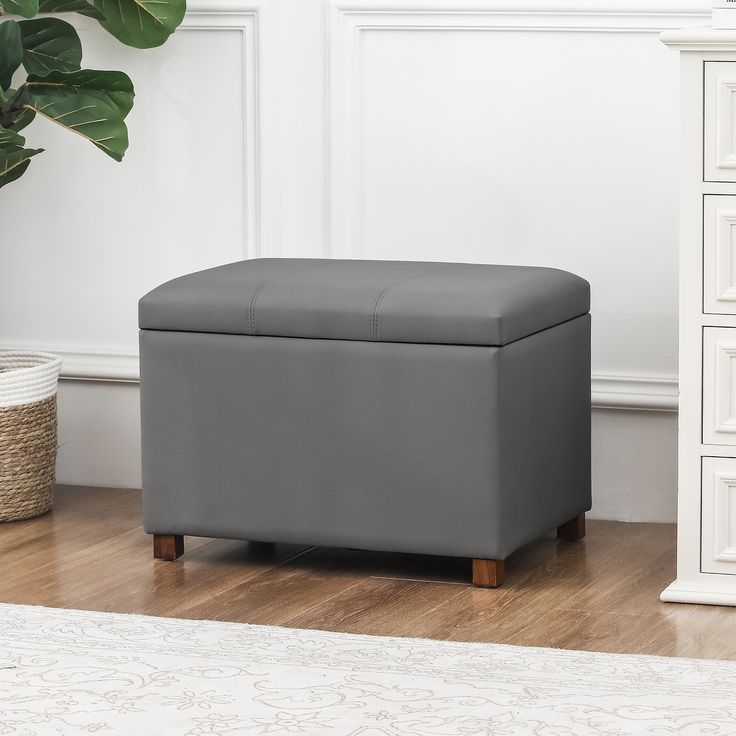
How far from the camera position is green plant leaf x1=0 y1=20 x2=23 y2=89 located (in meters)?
2.87

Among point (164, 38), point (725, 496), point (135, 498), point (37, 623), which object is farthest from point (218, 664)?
point (164, 38)

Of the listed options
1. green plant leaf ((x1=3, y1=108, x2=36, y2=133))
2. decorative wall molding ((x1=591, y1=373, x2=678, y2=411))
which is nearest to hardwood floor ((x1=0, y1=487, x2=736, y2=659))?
decorative wall molding ((x1=591, y1=373, x2=678, y2=411))

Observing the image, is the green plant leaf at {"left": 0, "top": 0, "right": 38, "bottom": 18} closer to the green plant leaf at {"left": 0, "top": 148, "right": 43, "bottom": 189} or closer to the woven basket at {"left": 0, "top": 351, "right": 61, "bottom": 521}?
the green plant leaf at {"left": 0, "top": 148, "right": 43, "bottom": 189}

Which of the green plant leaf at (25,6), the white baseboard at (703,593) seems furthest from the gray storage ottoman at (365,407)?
the green plant leaf at (25,6)

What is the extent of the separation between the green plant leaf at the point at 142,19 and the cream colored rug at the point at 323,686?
4.27ft

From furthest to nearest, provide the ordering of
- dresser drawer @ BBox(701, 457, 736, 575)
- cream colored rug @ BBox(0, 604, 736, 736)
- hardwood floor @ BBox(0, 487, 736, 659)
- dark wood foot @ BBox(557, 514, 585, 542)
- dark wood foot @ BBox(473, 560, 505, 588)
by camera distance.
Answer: dark wood foot @ BBox(557, 514, 585, 542)
dark wood foot @ BBox(473, 560, 505, 588)
dresser drawer @ BBox(701, 457, 736, 575)
hardwood floor @ BBox(0, 487, 736, 659)
cream colored rug @ BBox(0, 604, 736, 736)

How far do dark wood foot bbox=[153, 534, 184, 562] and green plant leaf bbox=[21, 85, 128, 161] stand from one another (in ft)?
2.50

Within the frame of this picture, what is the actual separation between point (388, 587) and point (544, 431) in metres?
0.38

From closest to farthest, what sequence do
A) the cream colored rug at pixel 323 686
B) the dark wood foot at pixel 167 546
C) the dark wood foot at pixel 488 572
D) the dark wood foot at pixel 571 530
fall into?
the cream colored rug at pixel 323 686
the dark wood foot at pixel 488 572
the dark wood foot at pixel 167 546
the dark wood foot at pixel 571 530

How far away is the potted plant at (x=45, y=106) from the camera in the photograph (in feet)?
9.50

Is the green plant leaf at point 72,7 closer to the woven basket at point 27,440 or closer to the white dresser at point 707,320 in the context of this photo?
the woven basket at point 27,440

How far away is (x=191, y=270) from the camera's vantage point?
A: 3.21 m

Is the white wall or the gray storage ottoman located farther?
the white wall

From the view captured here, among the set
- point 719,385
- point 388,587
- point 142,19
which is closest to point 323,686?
point 388,587
